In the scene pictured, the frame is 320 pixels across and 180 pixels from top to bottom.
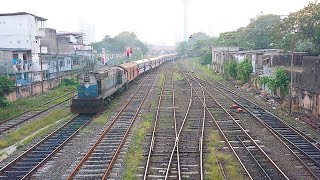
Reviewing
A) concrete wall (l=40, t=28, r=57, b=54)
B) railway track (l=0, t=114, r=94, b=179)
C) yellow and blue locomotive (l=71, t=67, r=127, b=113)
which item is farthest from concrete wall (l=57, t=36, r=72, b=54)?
railway track (l=0, t=114, r=94, b=179)

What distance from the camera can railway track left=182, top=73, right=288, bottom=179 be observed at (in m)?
11.9

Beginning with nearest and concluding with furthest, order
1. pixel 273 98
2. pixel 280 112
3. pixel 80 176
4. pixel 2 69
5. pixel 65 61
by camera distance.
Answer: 1. pixel 80 176
2. pixel 280 112
3. pixel 273 98
4. pixel 2 69
5. pixel 65 61

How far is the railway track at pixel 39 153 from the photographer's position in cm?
1223

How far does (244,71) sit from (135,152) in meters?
24.8

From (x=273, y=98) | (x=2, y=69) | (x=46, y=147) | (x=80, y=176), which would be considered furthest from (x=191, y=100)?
(x=2, y=69)

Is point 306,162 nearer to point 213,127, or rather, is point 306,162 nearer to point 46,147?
point 213,127

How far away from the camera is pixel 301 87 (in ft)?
75.8

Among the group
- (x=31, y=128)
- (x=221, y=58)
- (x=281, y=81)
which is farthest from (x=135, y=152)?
(x=221, y=58)

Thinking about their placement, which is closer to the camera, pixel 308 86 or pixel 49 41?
pixel 308 86

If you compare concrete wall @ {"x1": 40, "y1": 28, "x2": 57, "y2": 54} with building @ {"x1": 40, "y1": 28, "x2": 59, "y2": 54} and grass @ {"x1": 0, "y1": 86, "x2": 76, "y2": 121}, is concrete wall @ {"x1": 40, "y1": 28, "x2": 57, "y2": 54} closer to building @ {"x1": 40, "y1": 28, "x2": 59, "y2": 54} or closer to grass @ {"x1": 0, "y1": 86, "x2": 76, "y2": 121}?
building @ {"x1": 40, "y1": 28, "x2": 59, "y2": 54}

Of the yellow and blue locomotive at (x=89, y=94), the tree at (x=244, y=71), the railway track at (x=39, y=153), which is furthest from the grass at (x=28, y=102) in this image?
the tree at (x=244, y=71)

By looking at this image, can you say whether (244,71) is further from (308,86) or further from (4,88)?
(4,88)

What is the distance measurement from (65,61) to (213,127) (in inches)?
1418

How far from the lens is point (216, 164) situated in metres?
12.7
